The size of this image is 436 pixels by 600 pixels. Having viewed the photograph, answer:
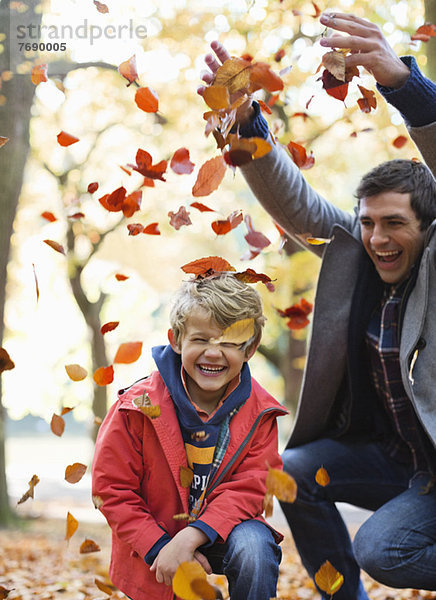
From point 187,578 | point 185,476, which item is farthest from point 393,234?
point 187,578

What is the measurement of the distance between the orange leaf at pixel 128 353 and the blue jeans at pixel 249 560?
0.75 meters

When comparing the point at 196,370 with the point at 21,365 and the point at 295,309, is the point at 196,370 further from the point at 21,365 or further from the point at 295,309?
the point at 21,365

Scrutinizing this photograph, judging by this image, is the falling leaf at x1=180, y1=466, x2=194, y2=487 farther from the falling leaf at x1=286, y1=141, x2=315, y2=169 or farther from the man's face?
the falling leaf at x1=286, y1=141, x2=315, y2=169

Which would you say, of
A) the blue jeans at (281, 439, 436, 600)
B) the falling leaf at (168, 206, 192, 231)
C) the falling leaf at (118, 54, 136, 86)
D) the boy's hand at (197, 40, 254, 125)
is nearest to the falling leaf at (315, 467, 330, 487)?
the blue jeans at (281, 439, 436, 600)

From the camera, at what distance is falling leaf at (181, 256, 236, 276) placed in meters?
2.12

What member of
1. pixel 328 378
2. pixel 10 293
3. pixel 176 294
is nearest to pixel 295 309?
pixel 328 378

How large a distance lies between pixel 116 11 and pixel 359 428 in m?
5.12

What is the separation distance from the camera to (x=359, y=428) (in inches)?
103

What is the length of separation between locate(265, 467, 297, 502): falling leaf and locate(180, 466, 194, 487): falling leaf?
0.29 metres

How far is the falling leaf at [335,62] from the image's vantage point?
1852mm

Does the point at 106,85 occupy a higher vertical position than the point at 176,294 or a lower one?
higher

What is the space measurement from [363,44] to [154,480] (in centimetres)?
153

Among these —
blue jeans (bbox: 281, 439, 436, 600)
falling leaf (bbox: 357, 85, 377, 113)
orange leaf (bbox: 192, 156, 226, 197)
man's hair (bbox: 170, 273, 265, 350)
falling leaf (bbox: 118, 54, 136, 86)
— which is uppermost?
falling leaf (bbox: 118, 54, 136, 86)

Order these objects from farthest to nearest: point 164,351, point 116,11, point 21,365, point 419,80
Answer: point 21,365, point 116,11, point 164,351, point 419,80
